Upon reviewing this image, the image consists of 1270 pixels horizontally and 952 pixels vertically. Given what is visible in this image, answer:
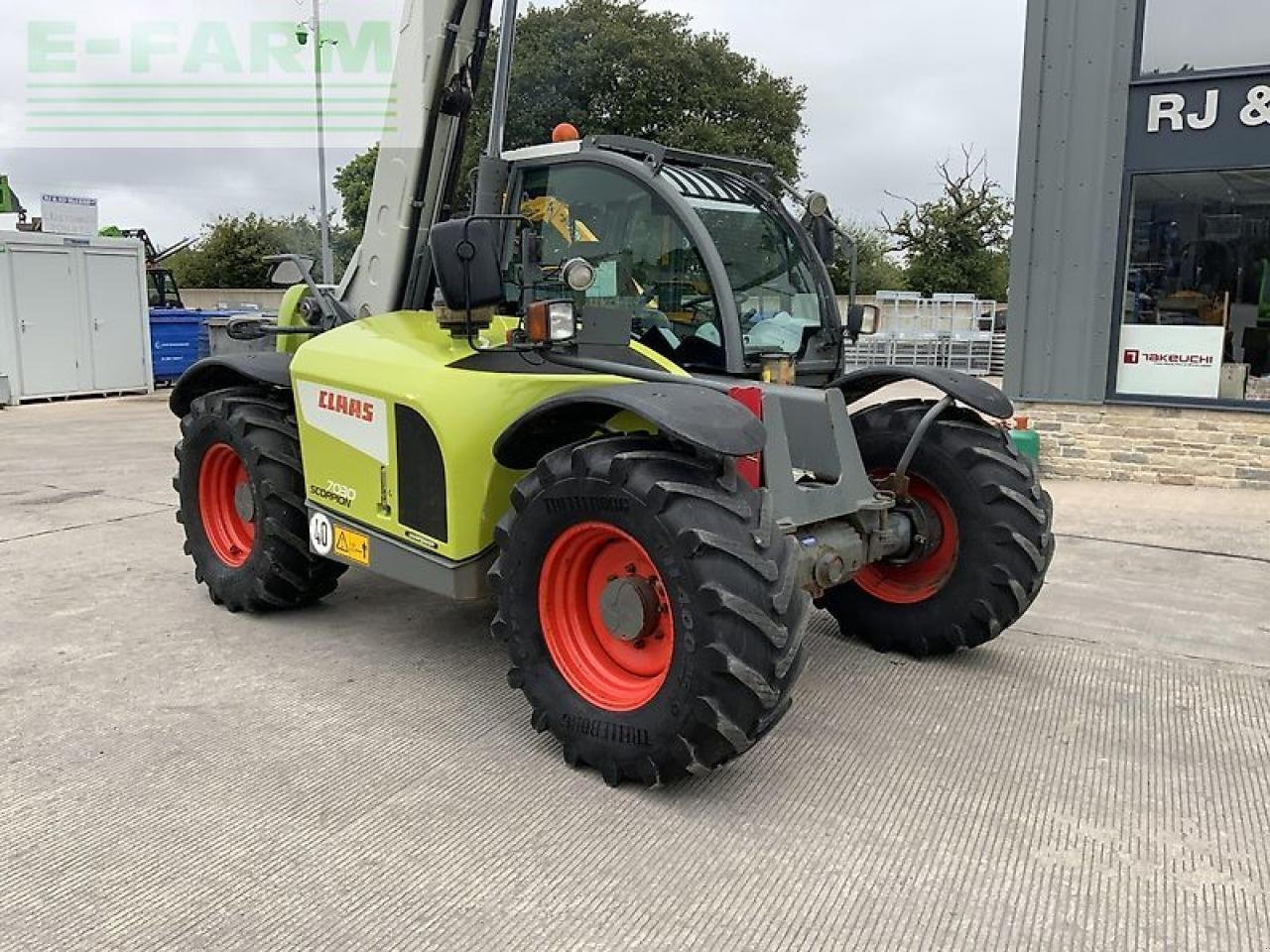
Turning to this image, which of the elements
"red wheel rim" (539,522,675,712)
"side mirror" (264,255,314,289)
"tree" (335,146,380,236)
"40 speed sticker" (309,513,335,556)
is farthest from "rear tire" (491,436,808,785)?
"tree" (335,146,380,236)

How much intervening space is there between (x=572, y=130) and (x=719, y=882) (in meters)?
3.04

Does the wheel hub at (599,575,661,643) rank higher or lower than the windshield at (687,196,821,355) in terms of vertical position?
lower

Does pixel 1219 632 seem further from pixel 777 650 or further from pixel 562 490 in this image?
pixel 562 490

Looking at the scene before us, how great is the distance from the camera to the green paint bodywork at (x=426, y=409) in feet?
12.1

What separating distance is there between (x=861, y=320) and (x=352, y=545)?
236cm

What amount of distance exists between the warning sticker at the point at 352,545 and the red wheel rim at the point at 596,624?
1.07 metres

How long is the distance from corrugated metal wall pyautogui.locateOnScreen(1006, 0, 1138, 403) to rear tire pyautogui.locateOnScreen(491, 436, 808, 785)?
21.4ft

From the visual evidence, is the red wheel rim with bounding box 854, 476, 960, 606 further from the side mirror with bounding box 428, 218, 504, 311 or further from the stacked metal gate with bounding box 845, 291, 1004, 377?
the stacked metal gate with bounding box 845, 291, 1004, 377

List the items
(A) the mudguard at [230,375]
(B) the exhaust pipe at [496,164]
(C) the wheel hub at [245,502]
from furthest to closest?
(C) the wheel hub at [245,502] < (A) the mudguard at [230,375] < (B) the exhaust pipe at [496,164]

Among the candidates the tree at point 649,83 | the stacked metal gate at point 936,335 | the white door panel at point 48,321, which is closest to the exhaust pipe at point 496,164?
the white door panel at point 48,321

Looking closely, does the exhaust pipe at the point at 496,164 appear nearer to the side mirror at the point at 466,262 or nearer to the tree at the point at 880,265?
the side mirror at the point at 466,262

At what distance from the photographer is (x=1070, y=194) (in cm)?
862

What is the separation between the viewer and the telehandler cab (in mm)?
3088

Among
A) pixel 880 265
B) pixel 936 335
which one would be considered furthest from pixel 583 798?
pixel 880 265
